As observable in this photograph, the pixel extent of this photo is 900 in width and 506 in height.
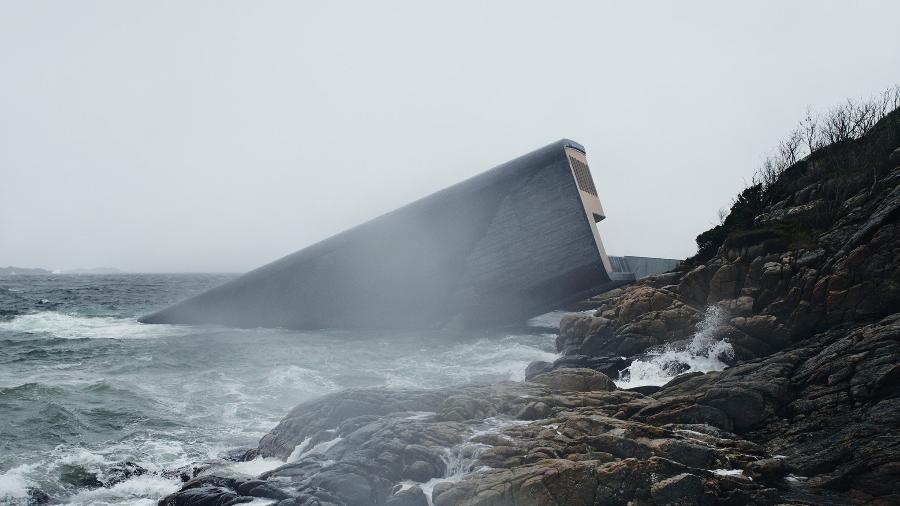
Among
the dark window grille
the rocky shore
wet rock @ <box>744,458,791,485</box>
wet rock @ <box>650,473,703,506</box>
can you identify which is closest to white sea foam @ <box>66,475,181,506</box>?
the rocky shore

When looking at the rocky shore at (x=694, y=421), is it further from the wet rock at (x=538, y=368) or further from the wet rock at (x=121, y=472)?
the wet rock at (x=121, y=472)

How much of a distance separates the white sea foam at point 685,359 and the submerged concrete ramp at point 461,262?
25.3 ft

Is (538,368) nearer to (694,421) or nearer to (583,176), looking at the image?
(694,421)

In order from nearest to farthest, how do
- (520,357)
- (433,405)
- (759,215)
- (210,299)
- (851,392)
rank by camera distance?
(851,392) < (433,405) < (520,357) < (759,215) < (210,299)

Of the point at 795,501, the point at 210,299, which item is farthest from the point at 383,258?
the point at 795,501

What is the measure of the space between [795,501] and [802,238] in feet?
43.2

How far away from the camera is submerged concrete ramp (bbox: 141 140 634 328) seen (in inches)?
1087

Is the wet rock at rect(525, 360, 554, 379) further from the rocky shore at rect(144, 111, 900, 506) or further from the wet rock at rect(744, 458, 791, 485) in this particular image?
the wet rock at rect(744, 458, 791, 485)

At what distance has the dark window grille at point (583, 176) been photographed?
28.5m

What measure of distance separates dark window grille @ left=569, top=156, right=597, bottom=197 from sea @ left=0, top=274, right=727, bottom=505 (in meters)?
8.13

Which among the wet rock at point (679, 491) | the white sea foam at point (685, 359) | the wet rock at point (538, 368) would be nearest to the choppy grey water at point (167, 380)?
the wet rock at point (538, 368)

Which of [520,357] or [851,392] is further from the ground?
[520,357]

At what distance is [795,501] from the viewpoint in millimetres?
9461

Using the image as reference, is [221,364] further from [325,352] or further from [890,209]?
[890,209]
